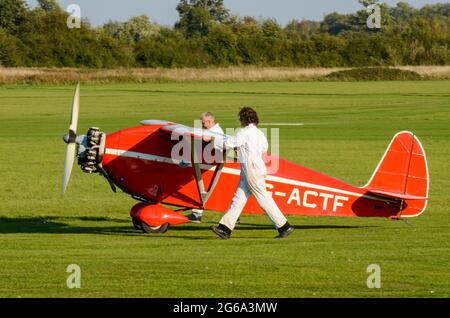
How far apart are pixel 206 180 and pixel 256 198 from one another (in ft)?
4.96

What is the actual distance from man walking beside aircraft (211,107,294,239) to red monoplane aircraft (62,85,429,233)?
46.5 inches

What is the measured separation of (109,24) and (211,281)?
149 meters

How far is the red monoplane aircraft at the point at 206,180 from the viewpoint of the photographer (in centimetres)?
1591

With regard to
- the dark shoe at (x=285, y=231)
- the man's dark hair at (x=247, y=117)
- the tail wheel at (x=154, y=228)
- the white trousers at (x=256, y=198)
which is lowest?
the tail wheel at (x=154, y=228)

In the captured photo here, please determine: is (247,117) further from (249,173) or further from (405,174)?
(405,174)

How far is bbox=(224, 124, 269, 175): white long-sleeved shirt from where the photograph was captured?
14.5 metres

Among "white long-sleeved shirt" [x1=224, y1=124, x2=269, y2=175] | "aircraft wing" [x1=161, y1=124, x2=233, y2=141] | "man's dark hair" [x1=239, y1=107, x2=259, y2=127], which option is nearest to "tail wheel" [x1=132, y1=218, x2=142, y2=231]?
"aircraft wing" [x1=161, y1=124, x2=233, y2=141]

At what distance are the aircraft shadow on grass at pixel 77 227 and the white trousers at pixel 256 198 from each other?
1911 millimetres

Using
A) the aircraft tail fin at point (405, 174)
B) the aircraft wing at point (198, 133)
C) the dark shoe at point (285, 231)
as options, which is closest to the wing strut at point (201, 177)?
the aircraft wing at point (198, 133)

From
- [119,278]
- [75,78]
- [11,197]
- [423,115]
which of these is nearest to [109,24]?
[75,78]

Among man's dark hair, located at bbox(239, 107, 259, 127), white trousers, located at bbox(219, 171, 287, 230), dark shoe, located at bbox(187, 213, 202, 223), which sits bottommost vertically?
dark shoe, located at bbox(187, 213, 202, 223)

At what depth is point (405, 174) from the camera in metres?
16.2

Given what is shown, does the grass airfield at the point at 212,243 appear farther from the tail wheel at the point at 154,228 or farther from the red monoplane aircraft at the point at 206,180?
the red monoplane aircraft at the point at 206,180

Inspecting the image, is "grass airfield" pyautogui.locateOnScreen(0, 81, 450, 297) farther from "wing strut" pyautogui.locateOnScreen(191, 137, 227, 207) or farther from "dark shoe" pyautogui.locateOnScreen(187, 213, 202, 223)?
"wing strut" pyautogui.locateOnScreen(191, 137, 227, 207)
